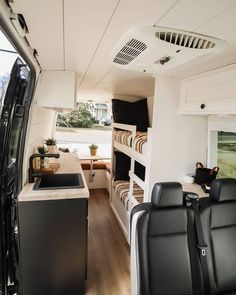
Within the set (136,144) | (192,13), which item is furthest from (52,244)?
(192,13)

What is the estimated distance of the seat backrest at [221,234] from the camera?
1.32m

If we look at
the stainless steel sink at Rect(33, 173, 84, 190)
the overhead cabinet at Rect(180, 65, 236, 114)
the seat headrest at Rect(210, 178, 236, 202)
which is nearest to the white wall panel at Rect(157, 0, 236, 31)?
the overhead cabinet at Rect(180, 65, 236, 114)

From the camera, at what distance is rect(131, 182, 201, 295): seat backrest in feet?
3.83

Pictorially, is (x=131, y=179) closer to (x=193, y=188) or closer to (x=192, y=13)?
(x=193, y=188)

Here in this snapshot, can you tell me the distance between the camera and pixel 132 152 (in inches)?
104

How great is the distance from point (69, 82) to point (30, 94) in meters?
0.42

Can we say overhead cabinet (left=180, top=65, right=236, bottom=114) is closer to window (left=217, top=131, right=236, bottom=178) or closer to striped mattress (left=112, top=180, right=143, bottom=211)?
window (left=217, top=131, right=236, bottom=178)

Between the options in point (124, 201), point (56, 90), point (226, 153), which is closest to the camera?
point (56, 90)

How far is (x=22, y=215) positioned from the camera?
1613 mm

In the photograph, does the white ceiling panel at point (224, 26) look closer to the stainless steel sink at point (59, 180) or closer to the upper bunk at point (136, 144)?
the upper bunk at point (136, 144)

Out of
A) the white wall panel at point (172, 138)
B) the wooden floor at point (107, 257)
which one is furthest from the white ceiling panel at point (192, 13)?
the wooden floor at point (107, 257)

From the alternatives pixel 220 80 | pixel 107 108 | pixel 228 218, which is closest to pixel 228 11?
pixel 220 80

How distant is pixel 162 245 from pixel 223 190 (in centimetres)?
56

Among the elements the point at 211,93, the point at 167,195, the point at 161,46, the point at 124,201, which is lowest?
the point at 124,201
